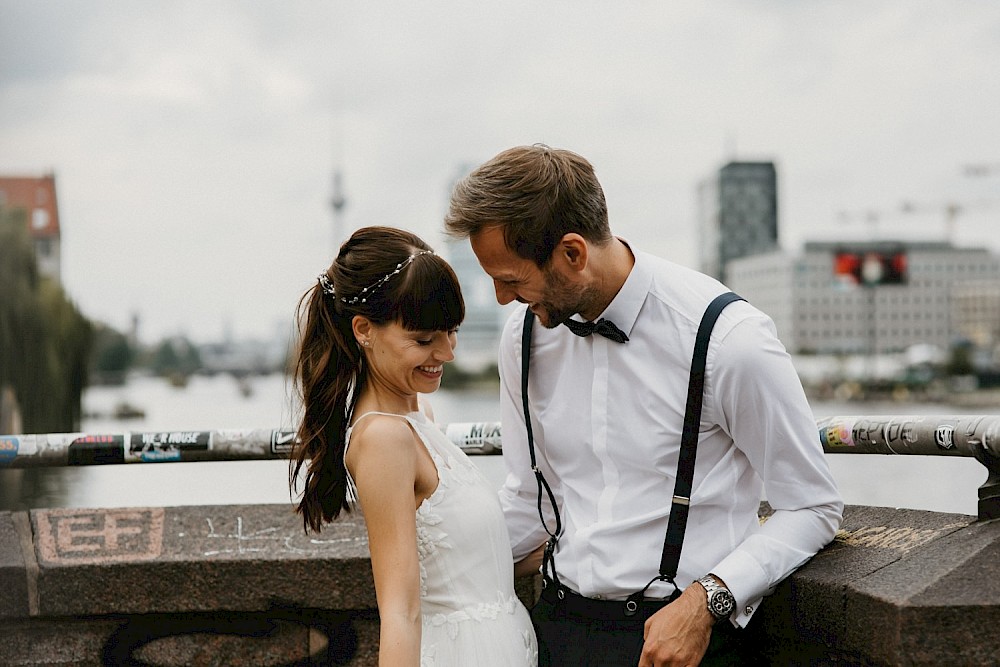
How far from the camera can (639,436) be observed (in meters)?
2.23

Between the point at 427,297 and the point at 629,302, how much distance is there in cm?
44

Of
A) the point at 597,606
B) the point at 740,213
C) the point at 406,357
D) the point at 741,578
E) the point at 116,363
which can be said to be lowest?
the point at 116,363

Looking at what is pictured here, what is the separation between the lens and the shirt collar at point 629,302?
229 cm

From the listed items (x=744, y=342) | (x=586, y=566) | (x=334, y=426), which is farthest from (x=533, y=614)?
(x=744, y=342)

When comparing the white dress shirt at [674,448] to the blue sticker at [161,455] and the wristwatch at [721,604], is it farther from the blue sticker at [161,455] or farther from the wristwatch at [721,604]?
the blue sticker at [161,455]

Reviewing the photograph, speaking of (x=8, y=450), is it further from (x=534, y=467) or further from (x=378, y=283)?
(x=534, y=467)

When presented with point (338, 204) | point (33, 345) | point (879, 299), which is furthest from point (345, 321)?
point (879, 299)

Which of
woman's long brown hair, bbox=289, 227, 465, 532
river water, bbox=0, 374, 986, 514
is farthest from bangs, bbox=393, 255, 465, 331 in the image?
river water, bbox=0, 374, 986, 514

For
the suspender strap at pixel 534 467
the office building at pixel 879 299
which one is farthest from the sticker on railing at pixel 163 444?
the office building at pixel 879 299

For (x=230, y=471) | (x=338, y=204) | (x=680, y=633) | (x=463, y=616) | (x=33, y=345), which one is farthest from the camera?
(x=338, y=204)

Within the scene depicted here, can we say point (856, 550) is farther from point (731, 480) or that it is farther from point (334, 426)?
point (334, 426)

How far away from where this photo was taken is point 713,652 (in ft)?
7.16

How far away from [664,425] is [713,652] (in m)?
0.48

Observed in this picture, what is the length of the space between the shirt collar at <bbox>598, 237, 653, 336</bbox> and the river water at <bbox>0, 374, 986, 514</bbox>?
78cm
